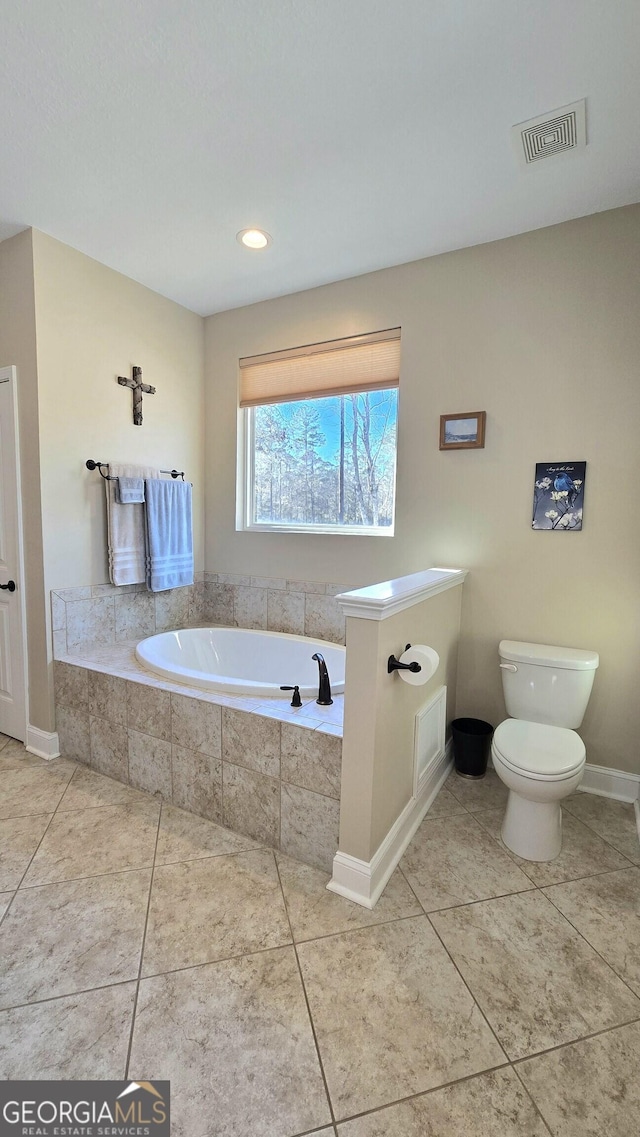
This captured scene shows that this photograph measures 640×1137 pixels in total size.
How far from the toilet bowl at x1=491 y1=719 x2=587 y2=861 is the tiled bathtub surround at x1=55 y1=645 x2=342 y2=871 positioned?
2.18 feet

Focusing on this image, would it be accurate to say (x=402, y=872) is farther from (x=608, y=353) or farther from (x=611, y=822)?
(x=608, y=353)

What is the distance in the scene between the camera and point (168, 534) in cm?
289

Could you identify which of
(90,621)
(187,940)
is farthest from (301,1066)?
(90,621)

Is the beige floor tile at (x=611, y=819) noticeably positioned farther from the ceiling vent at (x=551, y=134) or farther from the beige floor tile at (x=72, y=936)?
the ceiling vent at (x=551, y=134)

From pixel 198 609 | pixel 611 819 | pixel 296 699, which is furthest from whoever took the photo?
pixel 198 609

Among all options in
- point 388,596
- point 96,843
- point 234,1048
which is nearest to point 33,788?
point 96,843

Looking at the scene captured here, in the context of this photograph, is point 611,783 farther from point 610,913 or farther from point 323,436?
point 323,436

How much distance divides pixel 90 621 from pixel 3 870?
122 centimetres

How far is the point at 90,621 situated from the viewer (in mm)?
2590

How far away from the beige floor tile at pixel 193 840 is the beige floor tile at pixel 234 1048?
47 cm

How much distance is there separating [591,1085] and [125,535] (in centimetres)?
271

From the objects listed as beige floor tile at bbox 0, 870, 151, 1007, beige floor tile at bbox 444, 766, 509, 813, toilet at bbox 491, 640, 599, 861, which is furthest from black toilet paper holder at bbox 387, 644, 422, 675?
beige floor tile at bbox 0, 870, 151, 1007

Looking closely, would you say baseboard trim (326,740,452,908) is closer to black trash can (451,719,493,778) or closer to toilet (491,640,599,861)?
toilet (491,640,599,861)

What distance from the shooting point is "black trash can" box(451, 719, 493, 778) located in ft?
7.61
